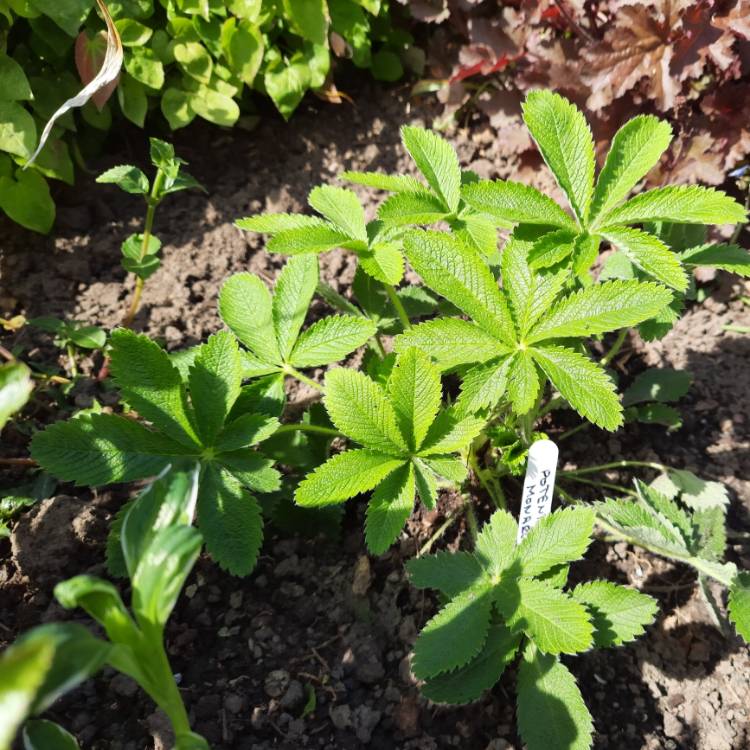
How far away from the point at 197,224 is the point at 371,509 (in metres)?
1.35

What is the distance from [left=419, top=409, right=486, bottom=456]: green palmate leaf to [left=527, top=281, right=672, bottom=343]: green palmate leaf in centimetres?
17

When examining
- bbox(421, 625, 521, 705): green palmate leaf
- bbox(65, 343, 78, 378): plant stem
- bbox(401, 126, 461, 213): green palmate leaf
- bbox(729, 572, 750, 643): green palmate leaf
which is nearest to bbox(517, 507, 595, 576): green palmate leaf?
bbox(421, 625, 521, 705): green palmate leaf

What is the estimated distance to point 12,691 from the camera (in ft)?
1.98

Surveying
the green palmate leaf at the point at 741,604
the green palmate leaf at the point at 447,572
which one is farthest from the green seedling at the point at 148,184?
the green palmate leaf at the point at 741,604

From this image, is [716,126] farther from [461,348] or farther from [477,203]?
[461,348]

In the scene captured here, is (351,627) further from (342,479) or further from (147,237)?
(147,237)

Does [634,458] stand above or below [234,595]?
below

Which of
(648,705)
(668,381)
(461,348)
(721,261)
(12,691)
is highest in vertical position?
(12,691)

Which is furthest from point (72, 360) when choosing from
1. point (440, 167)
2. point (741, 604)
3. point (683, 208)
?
point (741, 604)

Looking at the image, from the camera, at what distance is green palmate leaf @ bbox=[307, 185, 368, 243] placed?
5.09 feet

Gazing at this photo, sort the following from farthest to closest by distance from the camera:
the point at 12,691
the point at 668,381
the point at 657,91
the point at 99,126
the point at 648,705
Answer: the point at 99,126 < the point at 657,91 < the point at 668,381 < the point at 648,705 < the point at 12,691

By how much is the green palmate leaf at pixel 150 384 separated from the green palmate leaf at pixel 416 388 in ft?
1.16

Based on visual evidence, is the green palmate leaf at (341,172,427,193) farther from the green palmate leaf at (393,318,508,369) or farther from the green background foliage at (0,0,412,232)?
the green background foliage at (0,0,412,232)

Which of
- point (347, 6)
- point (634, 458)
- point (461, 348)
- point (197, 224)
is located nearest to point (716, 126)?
point (634, 458)
